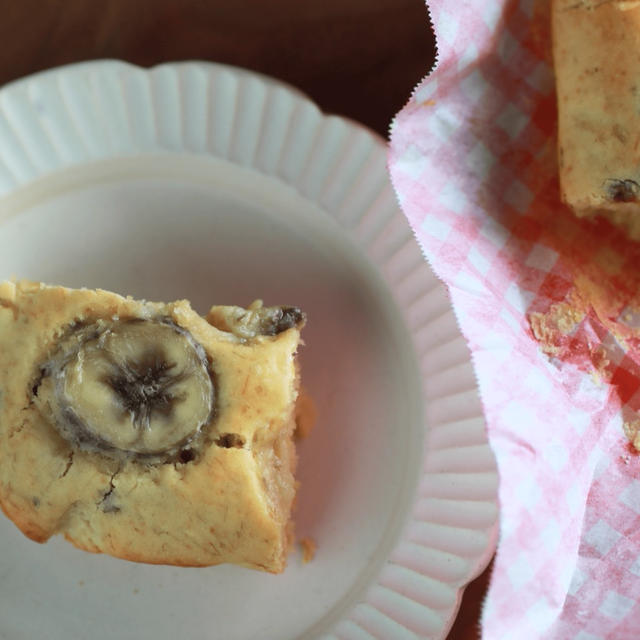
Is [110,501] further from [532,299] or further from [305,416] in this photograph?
[532,299]

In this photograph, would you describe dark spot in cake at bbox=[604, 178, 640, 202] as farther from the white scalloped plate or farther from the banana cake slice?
the banana cake slice

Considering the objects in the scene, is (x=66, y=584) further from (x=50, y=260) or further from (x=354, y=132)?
(x=354, y=132)

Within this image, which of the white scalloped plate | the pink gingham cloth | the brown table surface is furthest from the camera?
the brown table surface

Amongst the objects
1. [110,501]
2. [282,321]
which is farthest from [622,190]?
[110,501]

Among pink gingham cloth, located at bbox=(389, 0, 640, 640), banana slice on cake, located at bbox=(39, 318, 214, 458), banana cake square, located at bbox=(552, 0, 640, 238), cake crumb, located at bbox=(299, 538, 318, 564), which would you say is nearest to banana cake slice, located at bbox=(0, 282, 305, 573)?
banana slice on cake, located at bbox=(39, 318, 214, 458)

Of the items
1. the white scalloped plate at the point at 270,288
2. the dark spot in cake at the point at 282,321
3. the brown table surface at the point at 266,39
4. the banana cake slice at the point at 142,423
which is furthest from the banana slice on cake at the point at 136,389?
the brown table surface at the point at 266,39

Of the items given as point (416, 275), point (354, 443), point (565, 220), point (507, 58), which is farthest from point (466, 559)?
point (507, 58)
